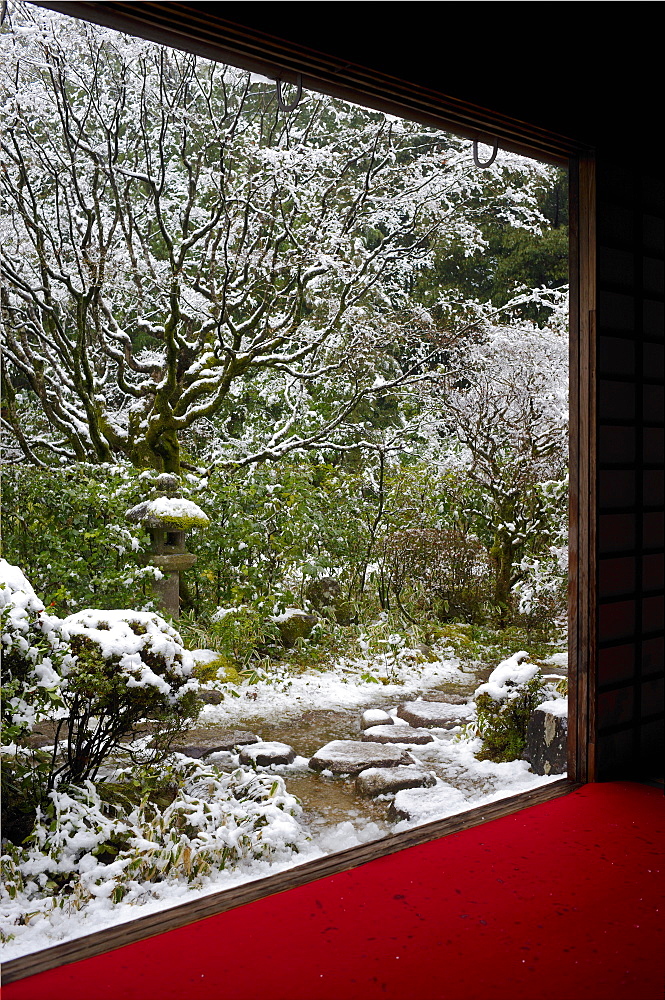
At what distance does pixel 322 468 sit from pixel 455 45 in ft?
8.28

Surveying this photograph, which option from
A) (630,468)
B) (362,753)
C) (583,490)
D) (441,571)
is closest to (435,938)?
(583,490)

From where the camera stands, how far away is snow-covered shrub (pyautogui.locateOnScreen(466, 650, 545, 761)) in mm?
3559

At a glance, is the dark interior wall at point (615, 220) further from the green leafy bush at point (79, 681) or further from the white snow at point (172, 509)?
the white snow at point (172, 509)

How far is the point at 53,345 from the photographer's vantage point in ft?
11.7

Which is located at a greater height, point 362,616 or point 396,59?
point 396,59

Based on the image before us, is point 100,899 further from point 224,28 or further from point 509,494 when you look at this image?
point 509,494

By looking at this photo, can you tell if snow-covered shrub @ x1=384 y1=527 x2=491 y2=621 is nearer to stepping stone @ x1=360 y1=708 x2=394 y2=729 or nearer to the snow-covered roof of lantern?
stepping stone @ x1=360 y1=708 x2=394 y2=729

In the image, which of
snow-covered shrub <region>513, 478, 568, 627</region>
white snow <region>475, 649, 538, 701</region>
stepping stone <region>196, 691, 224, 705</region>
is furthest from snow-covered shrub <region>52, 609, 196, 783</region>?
snow-covered shrub <region>513, 478, 568, 627</region>

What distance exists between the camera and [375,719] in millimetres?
3896

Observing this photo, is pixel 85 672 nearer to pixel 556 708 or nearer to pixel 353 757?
pixel 353 757

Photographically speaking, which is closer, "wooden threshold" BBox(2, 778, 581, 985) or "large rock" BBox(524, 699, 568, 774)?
"wooden threshold" BBox(2, 778, 581, 985)

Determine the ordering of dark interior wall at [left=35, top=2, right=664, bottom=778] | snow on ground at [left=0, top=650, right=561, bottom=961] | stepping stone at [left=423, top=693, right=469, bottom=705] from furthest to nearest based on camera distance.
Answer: stepping stone at [left=423, top=693, right=469, bottom=705], snow on ground at [left=0, top=650, right=561, bottom=961], dark interior wall at [left=35, top=2, right=664, bottom=778]

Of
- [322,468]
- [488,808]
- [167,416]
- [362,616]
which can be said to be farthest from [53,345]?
[488,808]

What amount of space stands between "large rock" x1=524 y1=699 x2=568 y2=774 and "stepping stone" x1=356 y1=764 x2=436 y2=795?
1.55 ft
